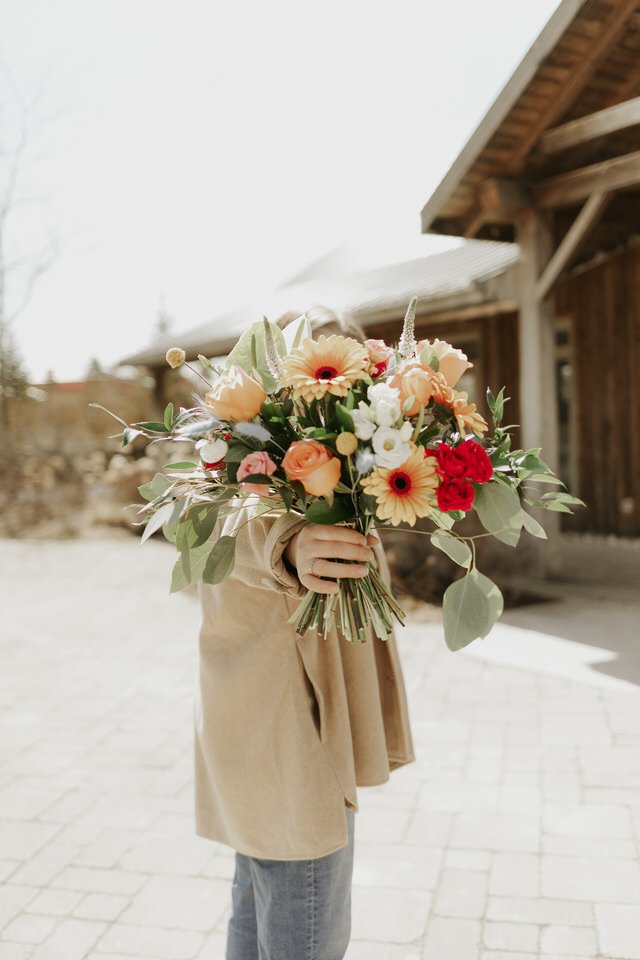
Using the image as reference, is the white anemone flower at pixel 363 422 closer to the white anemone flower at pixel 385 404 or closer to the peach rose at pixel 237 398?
the white anemone flower at pixel 385 404

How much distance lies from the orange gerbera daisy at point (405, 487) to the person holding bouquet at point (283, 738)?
0.24m

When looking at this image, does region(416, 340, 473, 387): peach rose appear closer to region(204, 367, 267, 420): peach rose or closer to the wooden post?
region(204, 367, 267, 420): peach rose

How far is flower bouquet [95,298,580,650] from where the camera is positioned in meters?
1.28

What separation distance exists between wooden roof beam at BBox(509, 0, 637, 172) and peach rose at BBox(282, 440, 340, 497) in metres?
6.26

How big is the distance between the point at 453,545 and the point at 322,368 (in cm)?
40

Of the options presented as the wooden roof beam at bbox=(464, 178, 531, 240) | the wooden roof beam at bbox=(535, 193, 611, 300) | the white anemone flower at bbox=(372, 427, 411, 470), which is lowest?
the white anemone flower at bbox=(372, 427, 411, 470)

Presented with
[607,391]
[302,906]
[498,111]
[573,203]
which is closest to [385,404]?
[302,906]

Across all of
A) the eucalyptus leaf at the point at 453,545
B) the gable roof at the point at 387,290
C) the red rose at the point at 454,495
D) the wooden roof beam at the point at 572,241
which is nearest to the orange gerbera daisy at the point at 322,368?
the red rose at the point at 454,495

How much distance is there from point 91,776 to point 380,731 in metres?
2.59

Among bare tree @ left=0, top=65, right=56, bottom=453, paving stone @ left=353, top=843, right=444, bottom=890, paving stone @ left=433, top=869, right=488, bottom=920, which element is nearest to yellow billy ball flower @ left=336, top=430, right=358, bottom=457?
paving stone @ left=433, top=869, right=488, bottom=920

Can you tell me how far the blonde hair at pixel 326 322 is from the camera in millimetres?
1814

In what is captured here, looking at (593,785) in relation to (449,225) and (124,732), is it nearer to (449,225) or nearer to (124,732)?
(124,732)

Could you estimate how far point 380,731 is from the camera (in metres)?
1.76

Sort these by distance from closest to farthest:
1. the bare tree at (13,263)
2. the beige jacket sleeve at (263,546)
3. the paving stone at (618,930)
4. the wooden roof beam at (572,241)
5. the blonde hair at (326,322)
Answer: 1. the beige jacket sleeve at (263,546)
2. the blonde hair at (326,322)
3. the paving stone at (618,930)
4. the wooden roof beam at (572,241)
5. the bare tree at (13,263)
